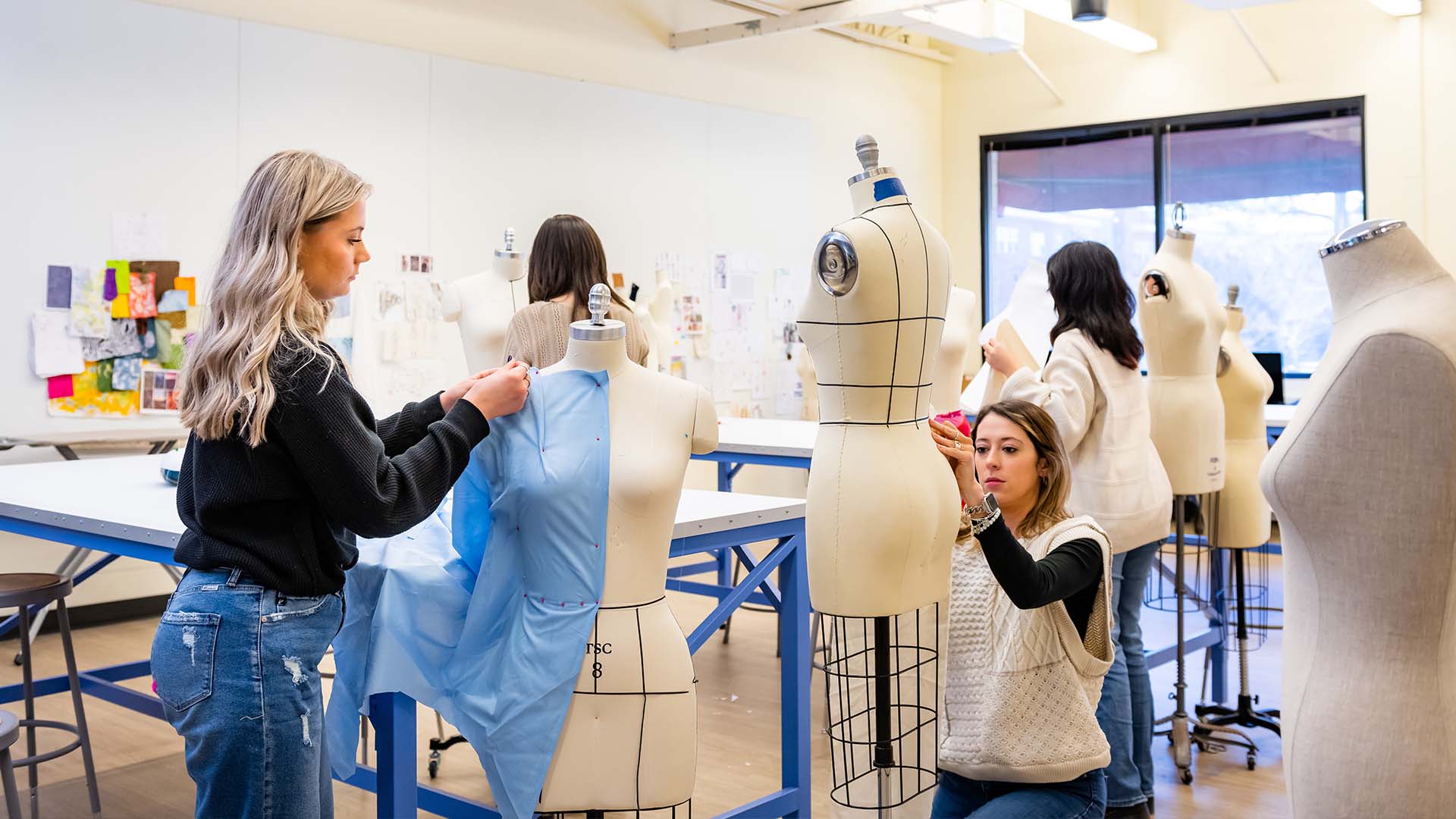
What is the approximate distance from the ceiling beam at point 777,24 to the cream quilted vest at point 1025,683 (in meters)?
5.81

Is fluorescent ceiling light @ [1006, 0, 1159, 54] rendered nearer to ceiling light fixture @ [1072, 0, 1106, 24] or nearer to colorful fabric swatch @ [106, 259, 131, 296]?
ceiling light fixture @ [1072, 0, 1106, 24]

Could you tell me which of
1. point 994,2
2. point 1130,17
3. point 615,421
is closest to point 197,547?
point 615,421

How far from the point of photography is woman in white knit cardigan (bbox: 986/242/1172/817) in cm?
301

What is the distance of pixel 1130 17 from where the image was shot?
8742mm

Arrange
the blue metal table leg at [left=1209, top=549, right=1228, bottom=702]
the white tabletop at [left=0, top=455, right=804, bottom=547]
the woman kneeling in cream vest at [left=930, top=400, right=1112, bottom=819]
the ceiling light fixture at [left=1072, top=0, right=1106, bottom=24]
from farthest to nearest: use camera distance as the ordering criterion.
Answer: the ceiling light fixture at [left=1072, top=0, right=1106, bottom=24], the blue metal table leg at [left=1209, top=549, right=1228, bottom=702], the white tabletop at [left=0, top=455, right=804, bottom=547], the woman kneeling in cream vest at [left=930, top=400, right=1112, bottom=819]

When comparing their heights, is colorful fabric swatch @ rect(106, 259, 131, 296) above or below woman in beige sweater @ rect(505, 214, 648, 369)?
above

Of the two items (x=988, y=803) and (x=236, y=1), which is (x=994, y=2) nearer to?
(x=236, y=1)

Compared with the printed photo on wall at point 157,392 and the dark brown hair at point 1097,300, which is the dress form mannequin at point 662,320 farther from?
the dark brown hair at point 1097,300

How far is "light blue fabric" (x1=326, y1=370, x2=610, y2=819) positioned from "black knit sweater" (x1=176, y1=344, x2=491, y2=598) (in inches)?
9.2

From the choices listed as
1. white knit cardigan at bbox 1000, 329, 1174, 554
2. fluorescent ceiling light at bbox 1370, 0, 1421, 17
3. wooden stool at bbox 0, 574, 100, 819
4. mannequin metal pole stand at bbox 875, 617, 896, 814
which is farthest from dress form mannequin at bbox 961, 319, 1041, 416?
fluorescent ceiling light at bbox 1370, 0, 1421, 17

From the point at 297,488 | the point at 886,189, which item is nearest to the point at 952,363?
Result: the point at 886,189

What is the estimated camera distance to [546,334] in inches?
123

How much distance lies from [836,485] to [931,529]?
0.16 meters

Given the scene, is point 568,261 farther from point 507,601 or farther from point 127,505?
point 507,601
